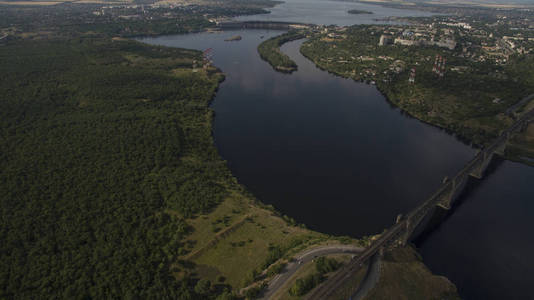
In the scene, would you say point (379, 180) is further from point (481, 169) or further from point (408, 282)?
point (408, 282)

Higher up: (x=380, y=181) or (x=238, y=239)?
(x=380, y=181)

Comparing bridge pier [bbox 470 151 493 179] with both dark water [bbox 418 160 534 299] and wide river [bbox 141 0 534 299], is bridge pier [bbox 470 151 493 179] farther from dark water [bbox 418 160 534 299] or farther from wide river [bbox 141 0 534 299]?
wide river [bbox 141 0 534 299]

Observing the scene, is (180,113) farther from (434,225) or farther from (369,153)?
(434,225)

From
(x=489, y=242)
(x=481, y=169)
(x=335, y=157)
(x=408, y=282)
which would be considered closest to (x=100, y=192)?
(x=335, y=157)

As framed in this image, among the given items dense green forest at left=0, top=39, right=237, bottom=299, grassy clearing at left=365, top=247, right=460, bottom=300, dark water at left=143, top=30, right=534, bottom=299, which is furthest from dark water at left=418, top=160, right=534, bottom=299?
dense green forest at left=0, top=39, right=237, bottom=299

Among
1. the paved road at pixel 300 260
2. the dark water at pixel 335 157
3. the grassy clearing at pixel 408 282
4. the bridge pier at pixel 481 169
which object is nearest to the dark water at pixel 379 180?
the dark water at pixel 335 157

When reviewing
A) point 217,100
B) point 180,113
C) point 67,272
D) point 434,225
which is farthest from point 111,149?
point 434,225

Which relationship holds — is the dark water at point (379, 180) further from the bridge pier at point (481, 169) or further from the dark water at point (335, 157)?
the bridge pier at point (481, 169)
